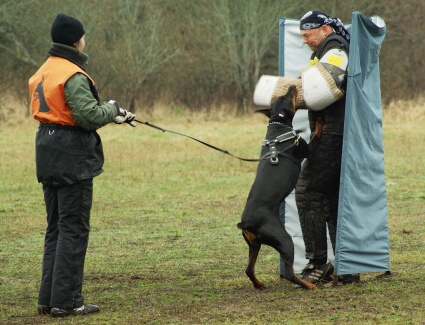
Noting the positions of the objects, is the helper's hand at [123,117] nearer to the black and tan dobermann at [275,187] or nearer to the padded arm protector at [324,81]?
the black and tan dobermann at [275,187]

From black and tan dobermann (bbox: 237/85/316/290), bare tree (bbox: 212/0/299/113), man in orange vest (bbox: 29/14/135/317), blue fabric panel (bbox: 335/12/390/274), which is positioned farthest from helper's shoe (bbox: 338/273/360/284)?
bare tree (bbox: 212/0/299/113)

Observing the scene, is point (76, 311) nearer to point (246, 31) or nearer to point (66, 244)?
point (66, 244)

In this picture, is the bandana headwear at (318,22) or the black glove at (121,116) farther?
the bandana headwear at (318,22)

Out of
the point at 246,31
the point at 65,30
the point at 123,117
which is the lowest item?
the point at 123,117

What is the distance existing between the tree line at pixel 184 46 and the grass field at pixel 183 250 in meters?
7.66

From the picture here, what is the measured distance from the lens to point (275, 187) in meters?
5.38

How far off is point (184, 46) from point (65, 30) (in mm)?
22544

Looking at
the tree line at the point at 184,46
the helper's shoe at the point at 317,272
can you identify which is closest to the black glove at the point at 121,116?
the helper's shoe at the point at 317,272

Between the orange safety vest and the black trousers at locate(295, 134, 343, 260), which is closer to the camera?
the orange safety vest

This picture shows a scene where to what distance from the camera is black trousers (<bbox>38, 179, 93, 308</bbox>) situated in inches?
193

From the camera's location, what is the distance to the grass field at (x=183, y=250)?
15.9ft

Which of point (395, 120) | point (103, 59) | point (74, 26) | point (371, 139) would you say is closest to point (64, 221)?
point (74, 26)

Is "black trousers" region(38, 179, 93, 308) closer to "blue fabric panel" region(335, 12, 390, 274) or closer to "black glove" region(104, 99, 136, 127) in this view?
"black glove" region(104, 99, 136, 127)

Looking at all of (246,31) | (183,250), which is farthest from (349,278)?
(246,31)
